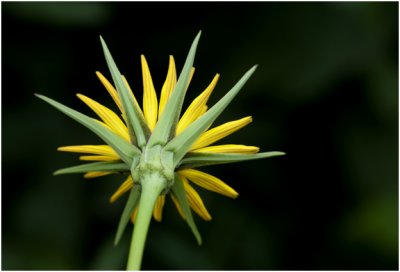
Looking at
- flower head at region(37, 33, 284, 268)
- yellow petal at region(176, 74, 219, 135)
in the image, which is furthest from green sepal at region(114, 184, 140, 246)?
yellow petal at region(176, 74, 219, 135)

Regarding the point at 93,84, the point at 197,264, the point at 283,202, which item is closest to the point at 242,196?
the point at 283,202

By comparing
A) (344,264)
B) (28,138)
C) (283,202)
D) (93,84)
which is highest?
(93,84)

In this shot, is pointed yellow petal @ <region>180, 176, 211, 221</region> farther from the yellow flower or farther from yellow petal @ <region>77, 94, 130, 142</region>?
yellow petal @ <region>77, 94, 130, 142</region>

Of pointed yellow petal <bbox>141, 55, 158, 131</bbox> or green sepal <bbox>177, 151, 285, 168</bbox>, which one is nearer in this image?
green sepal <bbox>177, 151, 285, 168</bbox>

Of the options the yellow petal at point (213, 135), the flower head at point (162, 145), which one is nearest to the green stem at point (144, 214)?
the flower head at point (162, 145)

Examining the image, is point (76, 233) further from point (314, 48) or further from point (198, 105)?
point (198, 105)
